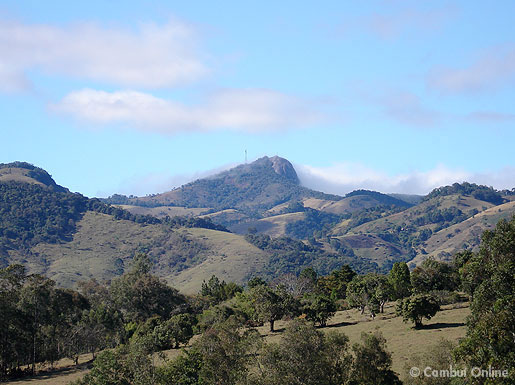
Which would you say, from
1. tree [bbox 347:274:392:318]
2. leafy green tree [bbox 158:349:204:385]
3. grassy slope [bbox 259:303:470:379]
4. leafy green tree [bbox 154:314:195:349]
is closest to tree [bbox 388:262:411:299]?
tree [bbox 347:274:392:318]

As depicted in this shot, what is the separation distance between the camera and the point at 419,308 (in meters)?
63.8

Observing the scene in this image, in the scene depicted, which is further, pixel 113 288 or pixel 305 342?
pixel 113 288

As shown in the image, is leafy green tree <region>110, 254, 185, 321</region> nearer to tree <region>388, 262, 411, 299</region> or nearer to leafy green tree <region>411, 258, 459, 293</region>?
tree <region>388, 262, 411, 299</region>

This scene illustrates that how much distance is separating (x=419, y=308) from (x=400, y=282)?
95.1ft

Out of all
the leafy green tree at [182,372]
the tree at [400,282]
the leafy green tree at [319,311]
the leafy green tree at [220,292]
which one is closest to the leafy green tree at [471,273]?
the tree at [400,282]

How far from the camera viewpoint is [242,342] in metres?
47.3

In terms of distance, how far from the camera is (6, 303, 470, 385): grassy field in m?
54.8

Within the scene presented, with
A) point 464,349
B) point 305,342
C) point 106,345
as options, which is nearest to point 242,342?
point 305,342

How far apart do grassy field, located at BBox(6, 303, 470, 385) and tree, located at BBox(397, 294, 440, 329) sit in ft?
3.67

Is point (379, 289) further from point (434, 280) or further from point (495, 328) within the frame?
point (495, 328)

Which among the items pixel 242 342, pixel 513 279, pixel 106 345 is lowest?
pixel 106 345

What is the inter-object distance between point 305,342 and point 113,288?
82.5 m

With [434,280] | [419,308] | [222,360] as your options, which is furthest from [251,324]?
[222,360]

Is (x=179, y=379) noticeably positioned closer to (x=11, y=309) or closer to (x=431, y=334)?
(x=431, y=334)
